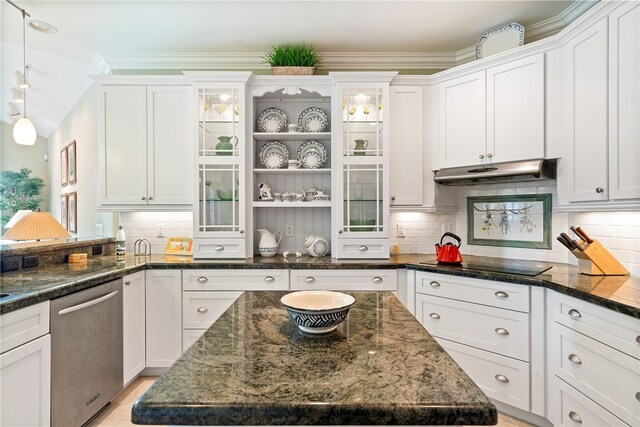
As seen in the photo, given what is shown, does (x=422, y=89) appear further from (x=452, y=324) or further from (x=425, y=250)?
(x=452, y=324)

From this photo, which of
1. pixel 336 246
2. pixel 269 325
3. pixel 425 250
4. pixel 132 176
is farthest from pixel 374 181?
pixel 132 176

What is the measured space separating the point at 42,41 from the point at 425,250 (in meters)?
3.99

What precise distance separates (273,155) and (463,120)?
1.68 m

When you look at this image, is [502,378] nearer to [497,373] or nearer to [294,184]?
[497,373]

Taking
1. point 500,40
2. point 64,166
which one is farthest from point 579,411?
point 64,166

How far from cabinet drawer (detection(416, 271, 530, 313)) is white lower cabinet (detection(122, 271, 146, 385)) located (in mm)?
2144

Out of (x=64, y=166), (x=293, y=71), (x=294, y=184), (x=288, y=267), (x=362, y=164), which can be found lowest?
(x=288, y=267)

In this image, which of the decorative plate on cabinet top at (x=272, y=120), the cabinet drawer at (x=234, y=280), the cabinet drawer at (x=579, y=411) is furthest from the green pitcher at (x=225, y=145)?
the cabinet drawer at (x=579, y=411)

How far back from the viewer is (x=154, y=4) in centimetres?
242

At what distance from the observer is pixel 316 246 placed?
2932 millimetres

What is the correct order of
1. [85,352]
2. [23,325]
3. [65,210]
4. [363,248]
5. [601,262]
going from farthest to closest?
[65,210] → [363,248] → [601,262] → [85,352] → [23,325]

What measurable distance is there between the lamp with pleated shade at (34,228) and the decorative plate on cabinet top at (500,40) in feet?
12.1

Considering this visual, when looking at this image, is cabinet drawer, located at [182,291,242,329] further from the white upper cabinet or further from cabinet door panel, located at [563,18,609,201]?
cabinet door panel, located at [563,18,609,201]

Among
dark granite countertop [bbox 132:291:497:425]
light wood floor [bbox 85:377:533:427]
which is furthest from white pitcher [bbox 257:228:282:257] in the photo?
dark granite countertop [bbox 132:291:497:425]
